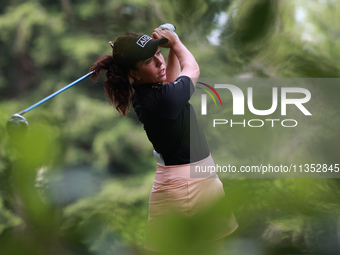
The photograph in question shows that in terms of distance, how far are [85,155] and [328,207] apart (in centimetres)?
318

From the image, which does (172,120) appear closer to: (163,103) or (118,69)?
(163,103)

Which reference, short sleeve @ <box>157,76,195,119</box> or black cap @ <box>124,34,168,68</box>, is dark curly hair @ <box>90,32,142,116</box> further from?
short sleeve @ <box>157,76,195,119</box>

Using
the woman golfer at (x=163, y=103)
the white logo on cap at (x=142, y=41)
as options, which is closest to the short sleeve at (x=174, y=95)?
the woman golfer at (x=163, y=103)

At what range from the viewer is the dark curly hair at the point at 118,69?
3.87 ft

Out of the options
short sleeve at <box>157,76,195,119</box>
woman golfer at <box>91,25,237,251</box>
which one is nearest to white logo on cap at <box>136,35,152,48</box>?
woman golfer at <box>91,25,237,251</box>

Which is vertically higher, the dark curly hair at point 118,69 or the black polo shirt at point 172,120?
the dark curly hair at point 118,69

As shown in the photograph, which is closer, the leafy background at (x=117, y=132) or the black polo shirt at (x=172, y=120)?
the leafy background at (x=117, y=132)

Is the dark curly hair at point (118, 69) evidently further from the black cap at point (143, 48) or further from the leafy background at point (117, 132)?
the leafy background at point (117, 132)

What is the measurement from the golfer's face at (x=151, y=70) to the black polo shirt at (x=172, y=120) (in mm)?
18

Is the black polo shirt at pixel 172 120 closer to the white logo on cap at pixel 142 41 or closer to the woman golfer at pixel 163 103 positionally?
the woman golfer at pixel 163 103

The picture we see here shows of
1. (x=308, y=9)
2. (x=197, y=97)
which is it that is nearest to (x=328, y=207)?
(x=308, y=9)

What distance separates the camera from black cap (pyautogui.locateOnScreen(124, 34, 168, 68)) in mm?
1102

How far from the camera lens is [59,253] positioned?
325 mm

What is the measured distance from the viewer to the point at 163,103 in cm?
113
